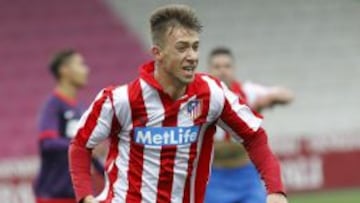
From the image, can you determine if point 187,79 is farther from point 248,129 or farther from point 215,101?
point 248,129

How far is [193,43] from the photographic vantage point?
5449 millimetres

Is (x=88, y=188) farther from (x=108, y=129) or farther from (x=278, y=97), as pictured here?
(x=278, y=97)

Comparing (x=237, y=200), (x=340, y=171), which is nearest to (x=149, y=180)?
(x=237, y=200)

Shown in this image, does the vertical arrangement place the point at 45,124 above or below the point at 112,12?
below

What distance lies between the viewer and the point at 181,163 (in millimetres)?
5715

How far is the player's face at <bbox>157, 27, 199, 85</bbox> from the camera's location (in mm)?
5422

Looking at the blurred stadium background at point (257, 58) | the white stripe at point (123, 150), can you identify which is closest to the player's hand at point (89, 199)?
the white stripe at point (123, 150)

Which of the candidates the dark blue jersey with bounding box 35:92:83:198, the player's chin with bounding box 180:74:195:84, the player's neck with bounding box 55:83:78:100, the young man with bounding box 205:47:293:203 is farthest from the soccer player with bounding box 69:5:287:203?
the player's neck with bounding box 55:83:78:100

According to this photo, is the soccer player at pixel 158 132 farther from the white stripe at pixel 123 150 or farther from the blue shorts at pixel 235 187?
the blue shorts at pixel 235 187

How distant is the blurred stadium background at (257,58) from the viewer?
16.2m

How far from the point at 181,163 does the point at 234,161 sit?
309 cm

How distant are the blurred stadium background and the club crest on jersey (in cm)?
1037

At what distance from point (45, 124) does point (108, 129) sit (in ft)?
10.2

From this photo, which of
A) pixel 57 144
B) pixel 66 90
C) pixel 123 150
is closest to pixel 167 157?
pixel 123 150
